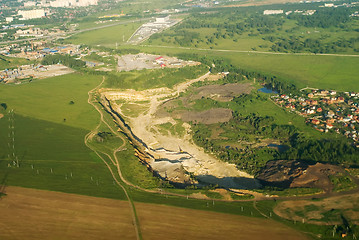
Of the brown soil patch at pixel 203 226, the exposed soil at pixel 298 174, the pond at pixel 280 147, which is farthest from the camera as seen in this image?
the pond at pixel 280 147

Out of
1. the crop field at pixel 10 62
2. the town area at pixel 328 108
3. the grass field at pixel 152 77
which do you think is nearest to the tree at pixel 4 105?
the grass field at pixel 152 77

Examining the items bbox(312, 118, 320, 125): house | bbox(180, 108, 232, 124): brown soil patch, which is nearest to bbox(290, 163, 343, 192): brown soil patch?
bbox(312, 118, 320, 125): house

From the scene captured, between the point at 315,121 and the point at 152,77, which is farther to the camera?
the point at 152,77

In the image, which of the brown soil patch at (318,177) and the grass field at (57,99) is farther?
the grass field at (57,99)

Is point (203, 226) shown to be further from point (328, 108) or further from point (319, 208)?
point (328, 108)

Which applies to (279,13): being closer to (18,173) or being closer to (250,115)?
(250,115)

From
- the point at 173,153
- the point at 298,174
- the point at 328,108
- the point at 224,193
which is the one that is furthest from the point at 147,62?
the point at 224,193

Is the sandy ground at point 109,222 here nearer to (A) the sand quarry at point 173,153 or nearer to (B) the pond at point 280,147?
(A) the sand quarry at point 173,153
